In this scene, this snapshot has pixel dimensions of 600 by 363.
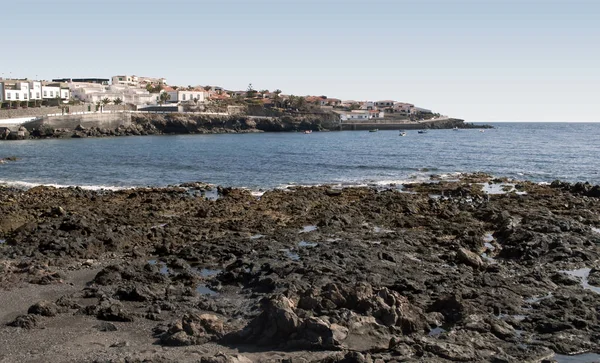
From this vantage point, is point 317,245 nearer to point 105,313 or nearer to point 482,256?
point 482,256

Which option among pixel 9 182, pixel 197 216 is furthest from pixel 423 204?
pixel 9 182

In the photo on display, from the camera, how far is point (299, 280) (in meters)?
20.4

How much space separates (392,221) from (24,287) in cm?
1840

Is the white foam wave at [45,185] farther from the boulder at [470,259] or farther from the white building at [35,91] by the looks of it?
the white building at [35,91]

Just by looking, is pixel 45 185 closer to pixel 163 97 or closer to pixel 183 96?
pixel 163 97

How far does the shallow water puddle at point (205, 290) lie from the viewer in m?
19.9

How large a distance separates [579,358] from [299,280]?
906cm

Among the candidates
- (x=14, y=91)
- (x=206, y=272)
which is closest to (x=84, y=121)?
(x=14, y=91)

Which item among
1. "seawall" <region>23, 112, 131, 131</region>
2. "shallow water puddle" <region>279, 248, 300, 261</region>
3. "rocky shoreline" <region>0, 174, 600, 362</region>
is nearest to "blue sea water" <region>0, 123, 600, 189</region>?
"rocky shoreline" <region>0, 174, 600, 362</region>

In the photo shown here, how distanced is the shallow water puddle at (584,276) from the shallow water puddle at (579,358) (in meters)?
5.54

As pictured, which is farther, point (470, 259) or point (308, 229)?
point (308, 229)

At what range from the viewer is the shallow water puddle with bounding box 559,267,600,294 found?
67.3ft

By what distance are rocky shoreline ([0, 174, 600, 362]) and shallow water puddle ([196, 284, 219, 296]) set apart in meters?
0.19

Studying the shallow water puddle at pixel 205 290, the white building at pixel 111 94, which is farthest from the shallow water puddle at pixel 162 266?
the white building at pixel 111 94
